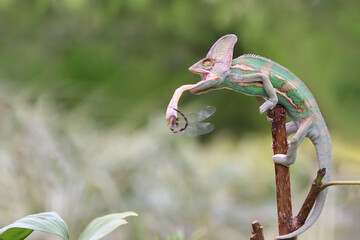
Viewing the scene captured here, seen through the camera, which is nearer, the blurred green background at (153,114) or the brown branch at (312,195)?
the brown branch at (312,195)

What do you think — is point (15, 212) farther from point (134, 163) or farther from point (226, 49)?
point (226, 49)

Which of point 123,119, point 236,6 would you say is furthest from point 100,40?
point 236,6

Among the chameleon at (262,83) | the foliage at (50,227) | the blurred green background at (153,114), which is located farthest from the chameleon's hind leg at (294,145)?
the blurred green background at (153,114)

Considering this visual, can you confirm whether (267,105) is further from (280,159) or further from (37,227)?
(37,227)

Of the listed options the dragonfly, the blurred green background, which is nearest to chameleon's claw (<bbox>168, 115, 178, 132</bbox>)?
the dragonfly

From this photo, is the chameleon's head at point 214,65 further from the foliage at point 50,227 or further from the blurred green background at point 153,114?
the blurred green background at point 153,114

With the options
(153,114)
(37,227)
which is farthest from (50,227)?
(153,114)
